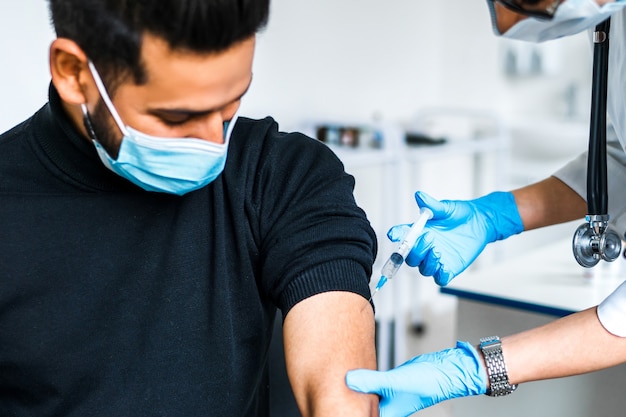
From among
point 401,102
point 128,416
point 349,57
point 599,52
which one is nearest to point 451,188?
point 401,102

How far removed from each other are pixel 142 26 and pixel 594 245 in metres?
0.79

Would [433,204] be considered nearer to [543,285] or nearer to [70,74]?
[543,285]

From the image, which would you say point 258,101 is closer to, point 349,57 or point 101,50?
point 349,57

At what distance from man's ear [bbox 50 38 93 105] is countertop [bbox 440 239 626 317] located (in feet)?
3.49

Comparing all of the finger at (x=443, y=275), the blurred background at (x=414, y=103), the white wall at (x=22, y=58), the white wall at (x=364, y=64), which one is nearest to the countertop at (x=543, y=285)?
the finger at (x=443, y=275)

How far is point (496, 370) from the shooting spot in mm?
1134

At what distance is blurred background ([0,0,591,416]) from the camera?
9.24ft

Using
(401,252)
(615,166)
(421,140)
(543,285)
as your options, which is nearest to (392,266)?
(401,252)

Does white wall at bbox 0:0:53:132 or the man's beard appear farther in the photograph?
white wall at bbox 0:0:53:132

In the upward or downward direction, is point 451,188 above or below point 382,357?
above

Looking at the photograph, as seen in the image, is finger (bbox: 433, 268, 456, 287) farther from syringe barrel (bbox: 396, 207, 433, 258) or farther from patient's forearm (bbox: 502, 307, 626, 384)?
patient's forearm (bbox: 502, 307, 626, 384)

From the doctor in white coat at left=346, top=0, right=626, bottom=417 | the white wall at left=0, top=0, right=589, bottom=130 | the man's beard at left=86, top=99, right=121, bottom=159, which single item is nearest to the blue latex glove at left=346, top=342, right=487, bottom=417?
the doctor in white coat at left=346, top=0, right=626, bottom=417

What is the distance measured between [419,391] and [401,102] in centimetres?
258

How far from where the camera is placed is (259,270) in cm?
120
